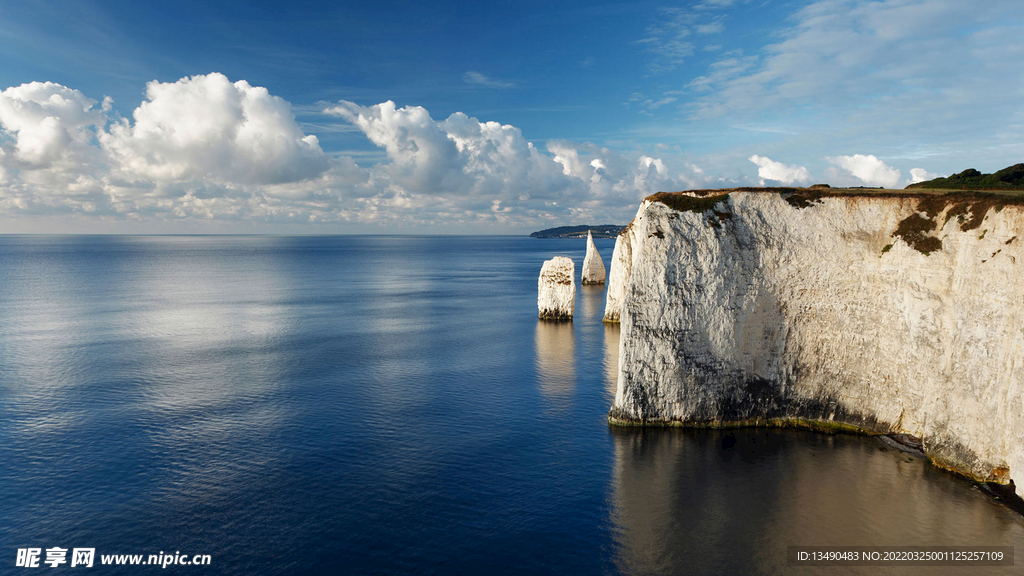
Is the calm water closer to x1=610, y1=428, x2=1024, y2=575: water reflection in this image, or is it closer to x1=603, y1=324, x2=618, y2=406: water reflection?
x1=610, y1=428, x2=1024, y2=575: water reflection

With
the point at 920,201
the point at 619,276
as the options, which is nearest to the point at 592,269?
the point at 619,276

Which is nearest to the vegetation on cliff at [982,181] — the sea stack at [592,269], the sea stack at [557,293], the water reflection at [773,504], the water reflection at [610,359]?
the water reflection at [773,504]

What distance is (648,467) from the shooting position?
107ft

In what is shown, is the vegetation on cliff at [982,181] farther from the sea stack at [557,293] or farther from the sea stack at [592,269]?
the sea stack at [592,269]

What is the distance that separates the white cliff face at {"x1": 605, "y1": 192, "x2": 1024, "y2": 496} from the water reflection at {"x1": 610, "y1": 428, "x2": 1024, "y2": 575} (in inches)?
114

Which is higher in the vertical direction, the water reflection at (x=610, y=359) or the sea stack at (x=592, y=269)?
the sea stack at (x=592, y=269)

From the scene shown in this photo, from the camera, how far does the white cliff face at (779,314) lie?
35.5 metres

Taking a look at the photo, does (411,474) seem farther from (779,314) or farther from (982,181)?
(982,181)

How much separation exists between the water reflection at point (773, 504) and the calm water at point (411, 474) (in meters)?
0.13

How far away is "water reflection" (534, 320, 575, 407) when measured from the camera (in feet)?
155

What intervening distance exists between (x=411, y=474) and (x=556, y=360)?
29.2 metres

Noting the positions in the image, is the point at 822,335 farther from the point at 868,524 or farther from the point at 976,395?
the point at 868,524

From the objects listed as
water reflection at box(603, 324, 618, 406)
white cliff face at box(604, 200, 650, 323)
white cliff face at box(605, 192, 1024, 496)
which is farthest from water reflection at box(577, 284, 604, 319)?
white cliff face at box(605, 192, 1024, 496)

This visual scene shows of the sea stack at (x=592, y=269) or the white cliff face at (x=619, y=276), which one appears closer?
the white cliff face at (x=619, y=276)
